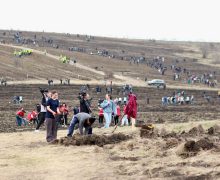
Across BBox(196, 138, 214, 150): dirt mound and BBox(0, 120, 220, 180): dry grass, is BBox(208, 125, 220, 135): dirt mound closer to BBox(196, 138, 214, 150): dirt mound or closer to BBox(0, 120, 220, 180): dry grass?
BBox(0, 120, 220, 180): dry grass

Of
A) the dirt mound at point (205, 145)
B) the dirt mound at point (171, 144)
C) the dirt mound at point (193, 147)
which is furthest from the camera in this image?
the dirt mound at point (171, 144)

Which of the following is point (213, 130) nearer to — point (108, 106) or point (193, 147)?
point (193, 147)

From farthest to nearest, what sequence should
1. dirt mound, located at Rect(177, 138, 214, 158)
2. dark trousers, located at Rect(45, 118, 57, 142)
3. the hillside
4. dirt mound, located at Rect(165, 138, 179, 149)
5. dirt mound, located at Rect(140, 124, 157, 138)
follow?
the hillside, dark trousers, located at Rect(45, 118, 57, 142), dirt mound, located at Rect(140, 124, 157, 138), dirt mound, located at Rect(165, 138, 179, 149), dirt mound, located at Rect(177, 138, 214, 158)

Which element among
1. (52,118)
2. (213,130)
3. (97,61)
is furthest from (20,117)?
(97,61)

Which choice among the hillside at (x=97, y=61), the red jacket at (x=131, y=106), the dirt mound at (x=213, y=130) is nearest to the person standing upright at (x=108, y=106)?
the red jacket at (x=131, y=106)

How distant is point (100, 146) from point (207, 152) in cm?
406

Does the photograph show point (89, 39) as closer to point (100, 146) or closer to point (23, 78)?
point (23, 78)

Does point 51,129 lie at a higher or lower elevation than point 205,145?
lower

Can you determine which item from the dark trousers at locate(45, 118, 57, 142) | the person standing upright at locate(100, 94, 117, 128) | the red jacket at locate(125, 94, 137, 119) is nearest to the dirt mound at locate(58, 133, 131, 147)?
the dark trousers at locate(45, 118, 57, 142)

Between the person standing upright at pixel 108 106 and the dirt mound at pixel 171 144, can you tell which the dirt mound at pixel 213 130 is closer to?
the dirt mound at pixel 171 144

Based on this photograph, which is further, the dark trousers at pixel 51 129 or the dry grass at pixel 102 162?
the dark trousers at pixel 51 129

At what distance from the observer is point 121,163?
495 inches

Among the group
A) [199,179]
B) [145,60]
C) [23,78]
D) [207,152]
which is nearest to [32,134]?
[207,152]

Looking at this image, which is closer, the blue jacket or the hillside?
the blue jacket
